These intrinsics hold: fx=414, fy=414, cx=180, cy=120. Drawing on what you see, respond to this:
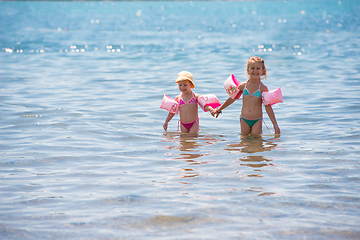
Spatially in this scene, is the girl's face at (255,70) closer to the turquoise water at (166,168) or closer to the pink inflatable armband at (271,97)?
the pink inflatable armband at (271,97)

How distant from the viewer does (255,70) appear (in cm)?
677

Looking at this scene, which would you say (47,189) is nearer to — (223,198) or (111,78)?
(223,198)

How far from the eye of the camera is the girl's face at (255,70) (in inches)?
265

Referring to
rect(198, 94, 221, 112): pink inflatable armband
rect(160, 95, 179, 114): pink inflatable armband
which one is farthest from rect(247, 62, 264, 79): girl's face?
rect(160, 95, 179, 114): pink inflatable armband

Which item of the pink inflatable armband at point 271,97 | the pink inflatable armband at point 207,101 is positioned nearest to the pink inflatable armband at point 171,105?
the pink inflatable armband at point 207,101

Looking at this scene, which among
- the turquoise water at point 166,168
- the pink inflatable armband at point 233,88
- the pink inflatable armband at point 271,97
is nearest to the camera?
the turquoise water at point 166,168

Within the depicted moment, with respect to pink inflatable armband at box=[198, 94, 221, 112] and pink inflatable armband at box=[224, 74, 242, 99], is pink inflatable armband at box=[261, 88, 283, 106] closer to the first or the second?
pink inflatable armband at box=[224, 74, 242, 99]

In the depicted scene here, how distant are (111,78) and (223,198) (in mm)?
11086

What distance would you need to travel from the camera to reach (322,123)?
321 inches

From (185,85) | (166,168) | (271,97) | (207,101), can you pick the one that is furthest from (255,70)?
(166,168)

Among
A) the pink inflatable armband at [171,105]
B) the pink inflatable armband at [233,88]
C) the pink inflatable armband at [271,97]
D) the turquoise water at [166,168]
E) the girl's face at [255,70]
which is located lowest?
the turquoise water at [166,168]

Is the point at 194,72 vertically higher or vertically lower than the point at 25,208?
higher

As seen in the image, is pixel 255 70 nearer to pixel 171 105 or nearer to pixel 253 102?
pixel 253 102

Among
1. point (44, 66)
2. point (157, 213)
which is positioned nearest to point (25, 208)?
point (157, 213)
